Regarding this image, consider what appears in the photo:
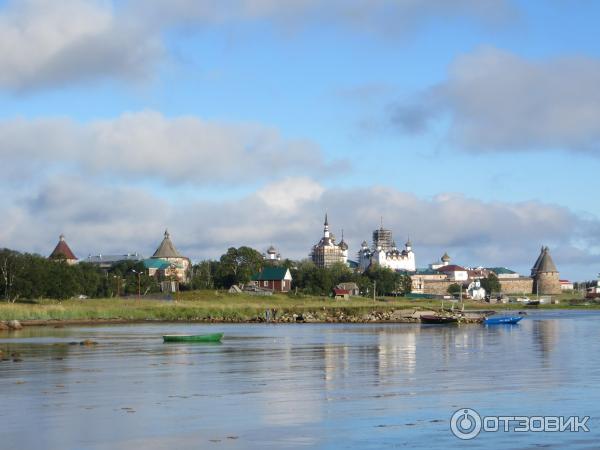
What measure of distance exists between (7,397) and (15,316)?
5981 cm

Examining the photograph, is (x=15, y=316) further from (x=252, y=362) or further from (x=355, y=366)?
(x=355, y=366)

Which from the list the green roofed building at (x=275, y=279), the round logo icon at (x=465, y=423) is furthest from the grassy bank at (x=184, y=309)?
the round logo icon at (x=465, y=423)

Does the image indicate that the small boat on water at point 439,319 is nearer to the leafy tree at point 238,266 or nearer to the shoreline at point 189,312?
the shoreline at point 189,312

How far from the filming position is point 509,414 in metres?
28.6

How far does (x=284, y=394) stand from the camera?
34.2 meters

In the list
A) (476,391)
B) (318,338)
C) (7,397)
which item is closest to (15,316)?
(318,338)

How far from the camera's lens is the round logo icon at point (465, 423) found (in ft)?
82.4

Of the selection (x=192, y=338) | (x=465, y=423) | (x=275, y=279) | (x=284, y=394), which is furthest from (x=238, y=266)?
(x=465, y=423)

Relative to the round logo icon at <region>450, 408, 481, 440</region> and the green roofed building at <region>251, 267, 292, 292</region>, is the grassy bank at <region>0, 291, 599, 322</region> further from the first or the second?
the round logo icon at <region>450, 408, 481, 440</region>

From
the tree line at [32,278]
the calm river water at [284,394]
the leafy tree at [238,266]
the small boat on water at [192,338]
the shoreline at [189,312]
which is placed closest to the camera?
the calm river water at [284,394]

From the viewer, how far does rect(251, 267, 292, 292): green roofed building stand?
19376cm

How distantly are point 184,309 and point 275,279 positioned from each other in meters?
79.6

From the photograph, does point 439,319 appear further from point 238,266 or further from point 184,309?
point 238,266

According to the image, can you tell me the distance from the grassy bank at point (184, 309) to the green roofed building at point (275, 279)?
41.4 m
